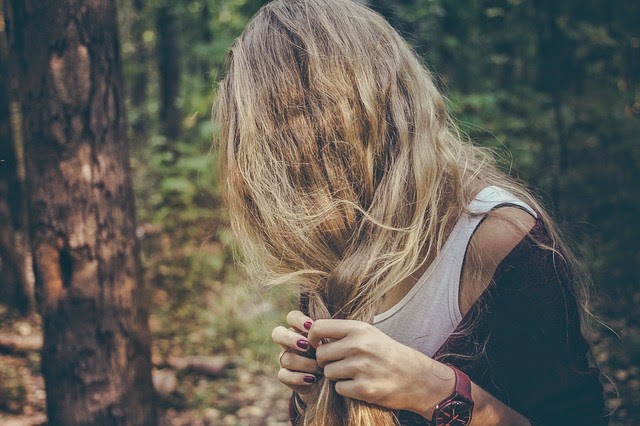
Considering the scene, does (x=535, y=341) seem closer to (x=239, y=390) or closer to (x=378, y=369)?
(x=378, y=369)

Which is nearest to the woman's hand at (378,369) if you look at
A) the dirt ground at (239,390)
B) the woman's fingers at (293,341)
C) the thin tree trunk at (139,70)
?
the woman's fingers at (293,341)

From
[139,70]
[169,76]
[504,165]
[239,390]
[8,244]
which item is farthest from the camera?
[139,70]

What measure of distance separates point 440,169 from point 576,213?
19.8 ft

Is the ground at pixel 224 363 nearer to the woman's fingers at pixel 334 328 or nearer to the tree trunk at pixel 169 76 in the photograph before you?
the woman's fingers at pixel 334 328

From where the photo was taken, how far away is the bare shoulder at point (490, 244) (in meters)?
1.32

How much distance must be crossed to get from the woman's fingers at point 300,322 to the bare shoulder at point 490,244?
405 mm

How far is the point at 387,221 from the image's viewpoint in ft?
4.58

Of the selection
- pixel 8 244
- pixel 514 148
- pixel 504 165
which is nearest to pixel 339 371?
pixel 504 165

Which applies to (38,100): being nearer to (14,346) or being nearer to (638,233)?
(14,346)

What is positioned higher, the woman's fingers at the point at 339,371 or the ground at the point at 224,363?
the woman's fingers at the point at 339,371

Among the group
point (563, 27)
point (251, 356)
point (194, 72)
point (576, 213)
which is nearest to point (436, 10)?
point (563, 27)

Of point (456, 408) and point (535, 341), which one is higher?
point (535, 341)

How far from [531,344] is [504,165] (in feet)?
12.5

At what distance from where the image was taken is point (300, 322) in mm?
1398
